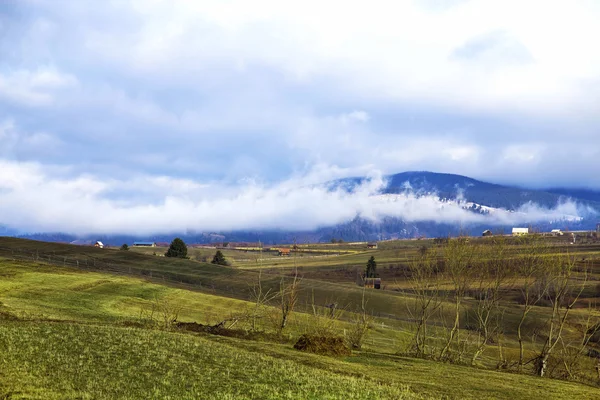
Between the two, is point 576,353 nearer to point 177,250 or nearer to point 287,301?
point 287,301

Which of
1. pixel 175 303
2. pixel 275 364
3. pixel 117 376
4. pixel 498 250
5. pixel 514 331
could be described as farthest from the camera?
pixel 514 331

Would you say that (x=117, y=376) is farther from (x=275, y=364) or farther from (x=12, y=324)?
(x=12, y=324)

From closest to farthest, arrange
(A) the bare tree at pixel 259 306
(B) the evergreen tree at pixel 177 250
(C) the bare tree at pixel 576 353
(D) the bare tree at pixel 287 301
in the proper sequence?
1. (C) the bare tree at pixel 576 353
2. (A) the bare tree at pixel 259 306
3. (D) the bare tree at pixel 287 301
4. (B) the evergreen tree at pixel 177 250

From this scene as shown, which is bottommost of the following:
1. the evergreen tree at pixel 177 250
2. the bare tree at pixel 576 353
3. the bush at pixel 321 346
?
the bare tree at pixel 576 353

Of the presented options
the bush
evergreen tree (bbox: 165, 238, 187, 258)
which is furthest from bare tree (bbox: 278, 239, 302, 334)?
evergreen tree (bbox: 165, 238, 187, 258)

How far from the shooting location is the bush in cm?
3850

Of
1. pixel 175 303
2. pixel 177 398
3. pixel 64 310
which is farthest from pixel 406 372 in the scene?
pixel 175 303

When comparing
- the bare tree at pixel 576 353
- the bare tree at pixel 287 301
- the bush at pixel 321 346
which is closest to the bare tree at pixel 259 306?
the bare tree at pixel 287 301

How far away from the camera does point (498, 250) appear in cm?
5438

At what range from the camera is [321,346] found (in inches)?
1531

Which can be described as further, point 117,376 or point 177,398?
point 117,376

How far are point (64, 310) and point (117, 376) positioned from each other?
3650cm

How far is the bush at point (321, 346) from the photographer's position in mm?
38500

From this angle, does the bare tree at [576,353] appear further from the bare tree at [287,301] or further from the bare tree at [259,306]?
the bare tree at [259,306]
